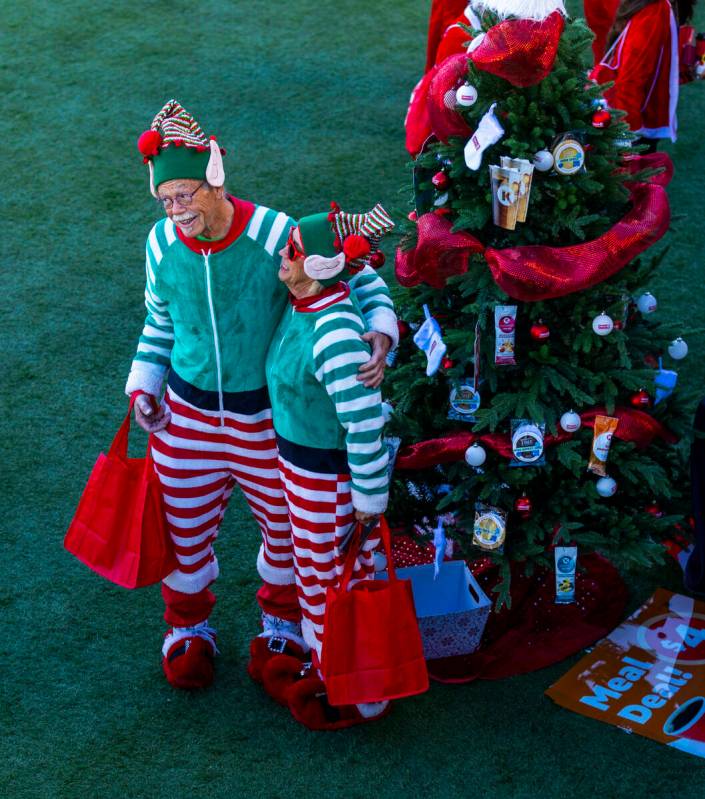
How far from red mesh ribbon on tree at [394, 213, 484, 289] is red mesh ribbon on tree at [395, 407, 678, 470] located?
1.62ft

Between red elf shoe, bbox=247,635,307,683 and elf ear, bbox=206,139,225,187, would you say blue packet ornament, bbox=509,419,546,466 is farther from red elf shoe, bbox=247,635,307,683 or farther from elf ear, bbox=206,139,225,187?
elf ear, bbox=206,139,225,187

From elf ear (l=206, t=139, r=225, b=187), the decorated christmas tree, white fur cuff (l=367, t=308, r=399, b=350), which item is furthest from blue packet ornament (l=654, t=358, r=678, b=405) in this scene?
elf ear (l=206, t=139, r=225, b=187)

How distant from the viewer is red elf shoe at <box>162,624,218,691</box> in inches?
131

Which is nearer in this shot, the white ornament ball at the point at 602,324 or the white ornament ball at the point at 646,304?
the white ornament ball at the point at 602,324

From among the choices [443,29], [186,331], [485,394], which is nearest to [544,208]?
[485,394]

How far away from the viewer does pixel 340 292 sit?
2.72m

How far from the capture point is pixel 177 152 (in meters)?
2.69

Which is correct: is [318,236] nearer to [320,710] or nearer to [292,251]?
[292,251]

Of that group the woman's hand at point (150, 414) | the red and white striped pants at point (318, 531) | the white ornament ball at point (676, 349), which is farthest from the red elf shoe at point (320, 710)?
the white ornament ball at point (676, 349)

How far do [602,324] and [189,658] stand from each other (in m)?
1.64

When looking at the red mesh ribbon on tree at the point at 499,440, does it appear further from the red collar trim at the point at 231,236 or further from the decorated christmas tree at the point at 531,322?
the red collar trim at the point at 231,236

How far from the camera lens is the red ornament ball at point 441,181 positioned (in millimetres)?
3135

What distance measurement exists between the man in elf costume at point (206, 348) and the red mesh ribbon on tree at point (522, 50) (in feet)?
2.23

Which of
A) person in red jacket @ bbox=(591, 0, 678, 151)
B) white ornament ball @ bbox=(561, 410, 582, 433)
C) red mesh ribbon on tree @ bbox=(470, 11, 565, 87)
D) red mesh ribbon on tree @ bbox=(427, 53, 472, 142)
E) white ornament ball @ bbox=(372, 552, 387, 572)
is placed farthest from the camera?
person in red jacket @ bbox=(591, 0, 678, 151)
